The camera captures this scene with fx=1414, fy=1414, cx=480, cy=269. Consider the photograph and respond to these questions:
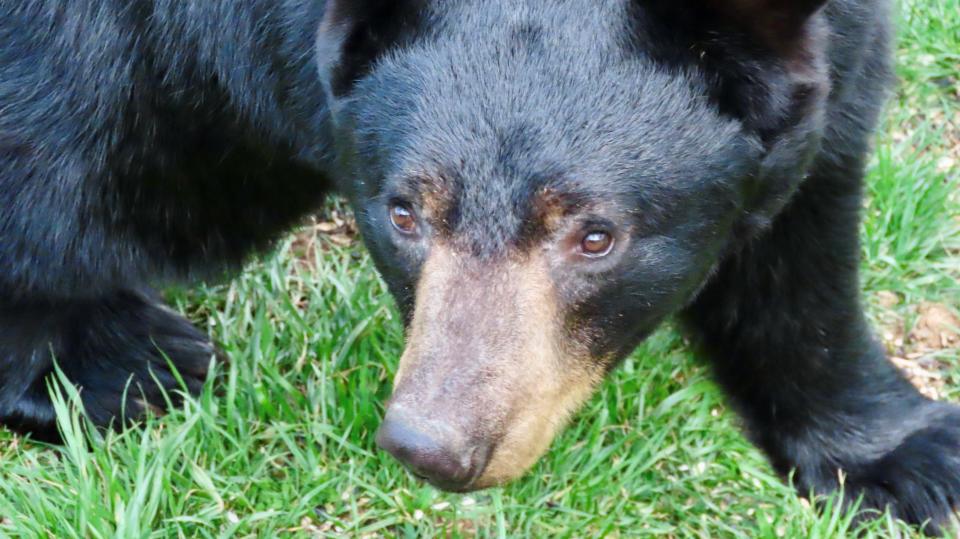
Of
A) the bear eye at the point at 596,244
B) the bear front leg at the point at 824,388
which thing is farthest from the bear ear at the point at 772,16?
the bear front leg at the point at 824,388

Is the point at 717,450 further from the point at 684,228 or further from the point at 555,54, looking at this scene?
the point at 555,54

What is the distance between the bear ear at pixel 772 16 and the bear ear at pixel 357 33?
0.70 m

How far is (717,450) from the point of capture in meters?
4.29

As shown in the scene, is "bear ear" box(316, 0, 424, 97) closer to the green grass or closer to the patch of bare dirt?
the green grass

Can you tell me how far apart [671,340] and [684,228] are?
1563mm

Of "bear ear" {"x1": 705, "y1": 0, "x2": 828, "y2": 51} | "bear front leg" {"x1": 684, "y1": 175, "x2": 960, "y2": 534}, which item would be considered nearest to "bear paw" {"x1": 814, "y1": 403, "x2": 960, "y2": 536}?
"bear front leg" {"x1": 684, "y1": 175, "x2": 960, "y2": 534}

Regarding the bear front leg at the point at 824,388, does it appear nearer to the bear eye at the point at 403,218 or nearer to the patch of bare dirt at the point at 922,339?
the patch of bare dirt at the point at 922,339

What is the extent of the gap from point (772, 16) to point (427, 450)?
47.1 inches

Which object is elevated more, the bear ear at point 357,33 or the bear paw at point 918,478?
the bear ear at point 357,33

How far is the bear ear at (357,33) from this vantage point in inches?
128

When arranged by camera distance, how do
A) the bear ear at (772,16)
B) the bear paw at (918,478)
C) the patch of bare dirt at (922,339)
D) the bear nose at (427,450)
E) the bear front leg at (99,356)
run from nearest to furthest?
the bear nose at (427,450) < the bear ear at (772,16) < the bear paw at (918,478) < the bear front leg at (99,356) < the patch of bare dirt at (922,339)

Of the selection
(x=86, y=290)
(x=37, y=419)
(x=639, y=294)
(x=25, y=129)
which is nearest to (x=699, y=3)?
(x=639, y=294)

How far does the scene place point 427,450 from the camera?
2910mm

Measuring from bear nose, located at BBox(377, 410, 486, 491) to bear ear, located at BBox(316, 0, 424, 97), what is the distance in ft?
2.79
